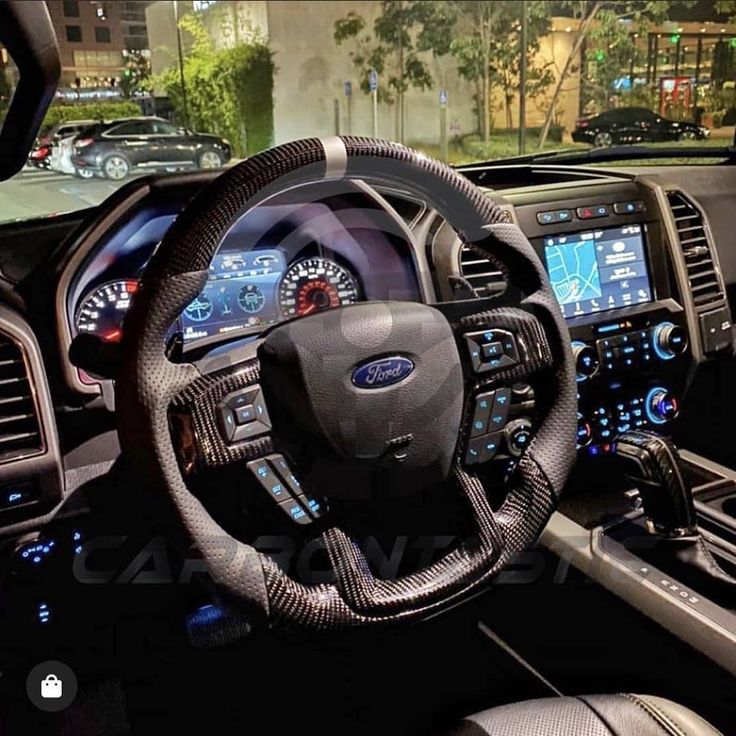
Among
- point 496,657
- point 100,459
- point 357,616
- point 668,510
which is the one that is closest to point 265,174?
point 357,616

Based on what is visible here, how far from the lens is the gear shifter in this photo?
1729 mm

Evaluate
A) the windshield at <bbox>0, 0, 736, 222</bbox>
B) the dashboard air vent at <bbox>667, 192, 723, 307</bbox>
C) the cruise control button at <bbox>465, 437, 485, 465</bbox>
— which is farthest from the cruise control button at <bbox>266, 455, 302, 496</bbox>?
the dashboard air vent at <bbox>667, 192, 723, 307</bbox>

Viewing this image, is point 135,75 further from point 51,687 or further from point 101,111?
point 51,687

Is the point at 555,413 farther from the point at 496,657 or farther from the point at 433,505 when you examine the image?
the point at 496,657

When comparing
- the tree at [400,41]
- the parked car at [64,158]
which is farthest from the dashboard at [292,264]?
the tree at [400,41]

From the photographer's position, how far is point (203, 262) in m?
1.05

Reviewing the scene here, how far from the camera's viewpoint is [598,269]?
7.03 ft

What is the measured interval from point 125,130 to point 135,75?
60cm

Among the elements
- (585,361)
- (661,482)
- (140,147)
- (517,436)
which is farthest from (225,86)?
(517,436)

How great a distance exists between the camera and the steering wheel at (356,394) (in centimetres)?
106

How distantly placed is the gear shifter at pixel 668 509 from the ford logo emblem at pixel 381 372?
0.74 m

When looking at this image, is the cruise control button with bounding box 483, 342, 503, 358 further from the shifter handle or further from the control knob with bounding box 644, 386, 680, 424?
the control knob with bounding box 644, 386, 680, 424

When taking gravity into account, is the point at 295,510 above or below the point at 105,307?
below

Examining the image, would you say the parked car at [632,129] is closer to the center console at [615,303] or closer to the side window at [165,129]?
the center console at [615,303]
